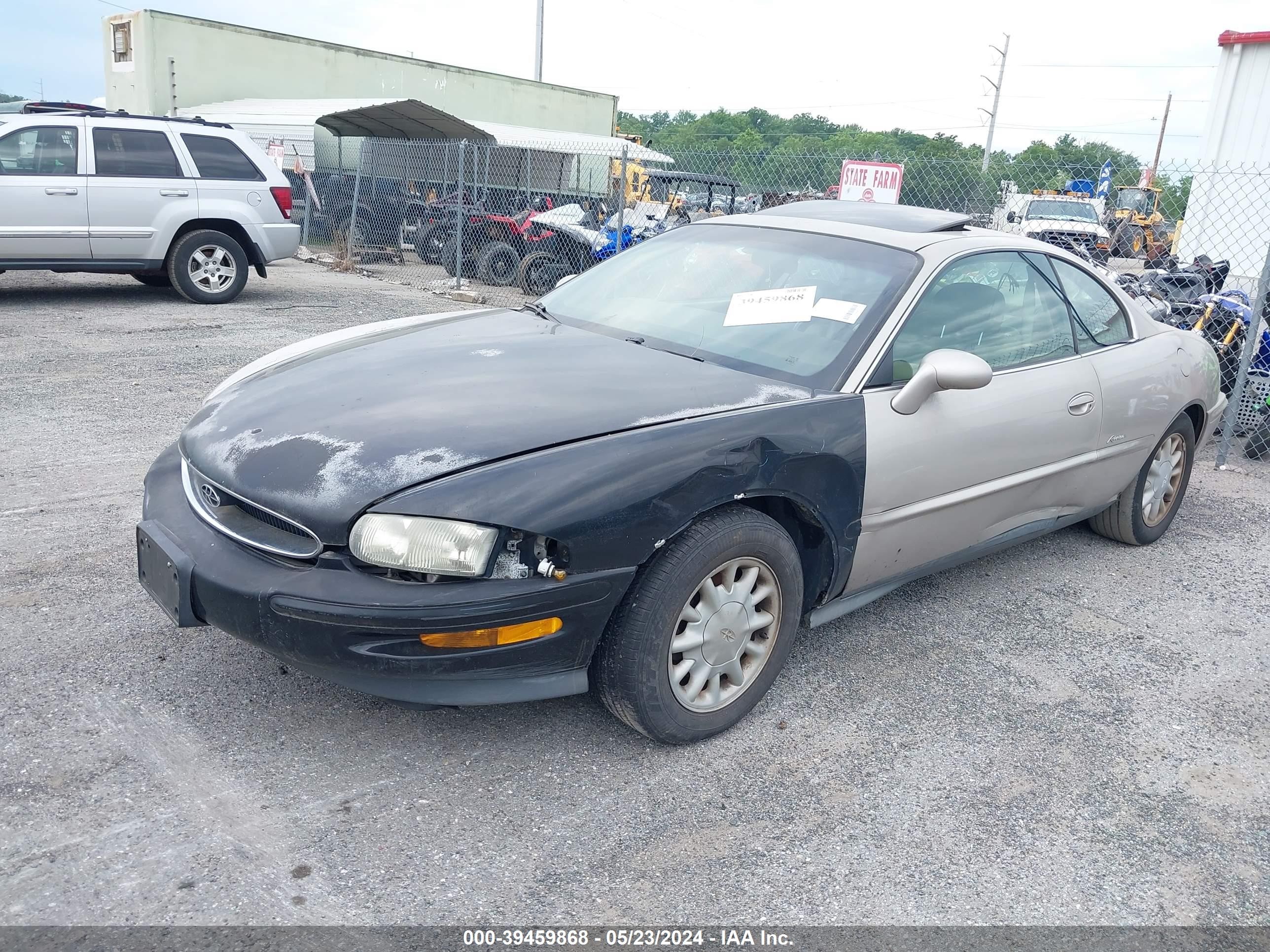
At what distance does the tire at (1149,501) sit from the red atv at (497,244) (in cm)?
925

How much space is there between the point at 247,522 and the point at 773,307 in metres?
1.89

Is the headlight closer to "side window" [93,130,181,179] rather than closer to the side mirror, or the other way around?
the side mirror

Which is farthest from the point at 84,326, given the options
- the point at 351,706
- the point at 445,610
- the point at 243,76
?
the point at 243,76

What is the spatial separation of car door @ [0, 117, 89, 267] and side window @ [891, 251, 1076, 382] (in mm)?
8698

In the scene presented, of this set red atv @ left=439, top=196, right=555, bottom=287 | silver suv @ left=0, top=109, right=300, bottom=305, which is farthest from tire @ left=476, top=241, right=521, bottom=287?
silver suv @ left=0, top=109, right=300, bottom=305

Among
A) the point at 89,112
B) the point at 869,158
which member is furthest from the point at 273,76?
the point at 869,158

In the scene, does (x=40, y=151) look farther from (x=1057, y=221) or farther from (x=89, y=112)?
(x=1057, y=221)

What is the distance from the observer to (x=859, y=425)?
10.3 ft

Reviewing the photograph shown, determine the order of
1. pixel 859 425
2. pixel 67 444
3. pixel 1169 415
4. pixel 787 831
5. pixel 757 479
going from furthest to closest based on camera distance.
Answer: pixel 67 444 < pixel 1169 415 < pixel 859 425 < pixel 757 479 < pixel 787 831

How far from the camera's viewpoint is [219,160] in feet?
33.1

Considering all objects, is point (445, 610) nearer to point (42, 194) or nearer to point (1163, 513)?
point (1163, 513)

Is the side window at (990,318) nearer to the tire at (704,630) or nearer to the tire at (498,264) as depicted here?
the tire at (704,630)

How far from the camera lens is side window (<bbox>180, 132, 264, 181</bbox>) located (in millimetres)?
9922

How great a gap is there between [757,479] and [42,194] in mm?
8928
